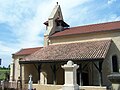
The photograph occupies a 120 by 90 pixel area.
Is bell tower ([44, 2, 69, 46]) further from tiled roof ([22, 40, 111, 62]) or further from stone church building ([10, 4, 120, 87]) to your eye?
tiled roof ([22, 40, 111, 62])

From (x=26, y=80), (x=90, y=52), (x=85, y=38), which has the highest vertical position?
(x=85, y=38)

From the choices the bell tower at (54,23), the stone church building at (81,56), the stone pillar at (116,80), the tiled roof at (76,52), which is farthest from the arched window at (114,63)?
the stone pillar at (116,80)

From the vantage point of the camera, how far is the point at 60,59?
19.1 m

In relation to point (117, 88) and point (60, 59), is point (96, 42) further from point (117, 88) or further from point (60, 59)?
point (117, 88)

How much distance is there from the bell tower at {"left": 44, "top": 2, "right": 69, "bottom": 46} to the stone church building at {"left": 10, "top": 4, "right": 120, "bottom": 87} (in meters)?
0.14

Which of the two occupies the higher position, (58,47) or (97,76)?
(58,47)

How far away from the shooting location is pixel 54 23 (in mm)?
27531

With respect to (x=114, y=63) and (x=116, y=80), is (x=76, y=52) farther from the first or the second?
(x=116, y=80)

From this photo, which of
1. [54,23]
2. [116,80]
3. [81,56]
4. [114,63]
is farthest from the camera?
[54,23]

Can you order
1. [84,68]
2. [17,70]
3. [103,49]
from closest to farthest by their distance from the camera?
[103,49] → [84,68] → [17,70]

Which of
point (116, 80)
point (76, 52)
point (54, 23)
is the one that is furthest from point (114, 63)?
point (116, 80)

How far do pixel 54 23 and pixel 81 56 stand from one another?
A: 409 inches

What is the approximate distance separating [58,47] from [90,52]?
5372 mm

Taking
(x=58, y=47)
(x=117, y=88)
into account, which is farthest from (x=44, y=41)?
(x=117, y=88)
